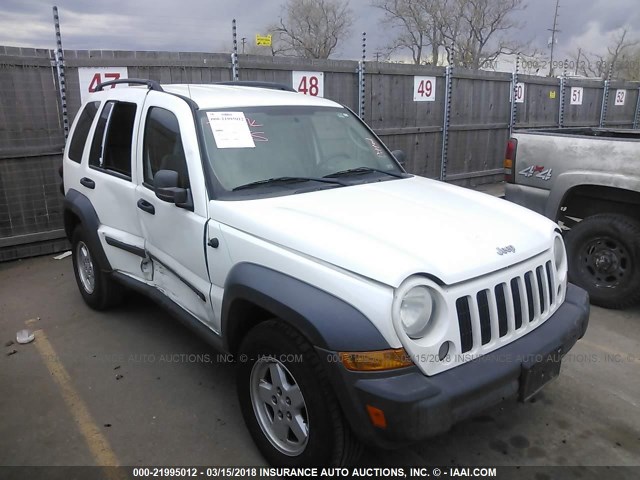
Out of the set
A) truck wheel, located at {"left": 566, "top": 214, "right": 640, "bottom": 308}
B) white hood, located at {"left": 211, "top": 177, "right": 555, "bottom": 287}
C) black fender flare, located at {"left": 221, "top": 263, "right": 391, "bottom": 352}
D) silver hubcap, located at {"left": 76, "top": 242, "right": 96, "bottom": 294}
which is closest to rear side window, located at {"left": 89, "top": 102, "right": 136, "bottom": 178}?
silver hubcap, located at {"left": 76, "top": 242, "right": 96, "bottom": 294}

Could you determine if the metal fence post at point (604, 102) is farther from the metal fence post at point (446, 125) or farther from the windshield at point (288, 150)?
the windshield at point (288, 150)

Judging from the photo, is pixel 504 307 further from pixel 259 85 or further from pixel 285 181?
pixel 259 85

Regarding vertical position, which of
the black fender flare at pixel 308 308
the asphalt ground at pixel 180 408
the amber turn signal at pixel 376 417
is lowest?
the asphalt ground at pixel 180 408

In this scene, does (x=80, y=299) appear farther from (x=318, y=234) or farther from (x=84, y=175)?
(x=318, y=234)

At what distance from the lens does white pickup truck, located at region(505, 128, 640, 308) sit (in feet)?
15.3

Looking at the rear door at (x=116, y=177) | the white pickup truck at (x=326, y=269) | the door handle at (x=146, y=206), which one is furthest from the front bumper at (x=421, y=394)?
the rear door at (x=116, y=177)

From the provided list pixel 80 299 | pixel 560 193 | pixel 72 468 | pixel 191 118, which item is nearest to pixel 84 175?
pixel 80 299

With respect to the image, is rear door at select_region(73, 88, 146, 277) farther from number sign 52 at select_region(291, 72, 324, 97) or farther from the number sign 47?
number sign 52 at select_region(291, 72, 324, 97)

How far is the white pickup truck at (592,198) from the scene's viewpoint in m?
4.66

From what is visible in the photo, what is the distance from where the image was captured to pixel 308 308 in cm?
224

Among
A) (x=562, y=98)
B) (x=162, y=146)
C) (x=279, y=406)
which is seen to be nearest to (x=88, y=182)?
(x=162, y=146)

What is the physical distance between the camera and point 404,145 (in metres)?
9.66

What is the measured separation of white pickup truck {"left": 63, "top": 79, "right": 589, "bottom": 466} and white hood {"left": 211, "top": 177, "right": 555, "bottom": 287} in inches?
0.4

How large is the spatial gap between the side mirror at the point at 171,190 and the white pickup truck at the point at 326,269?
0.04ft
